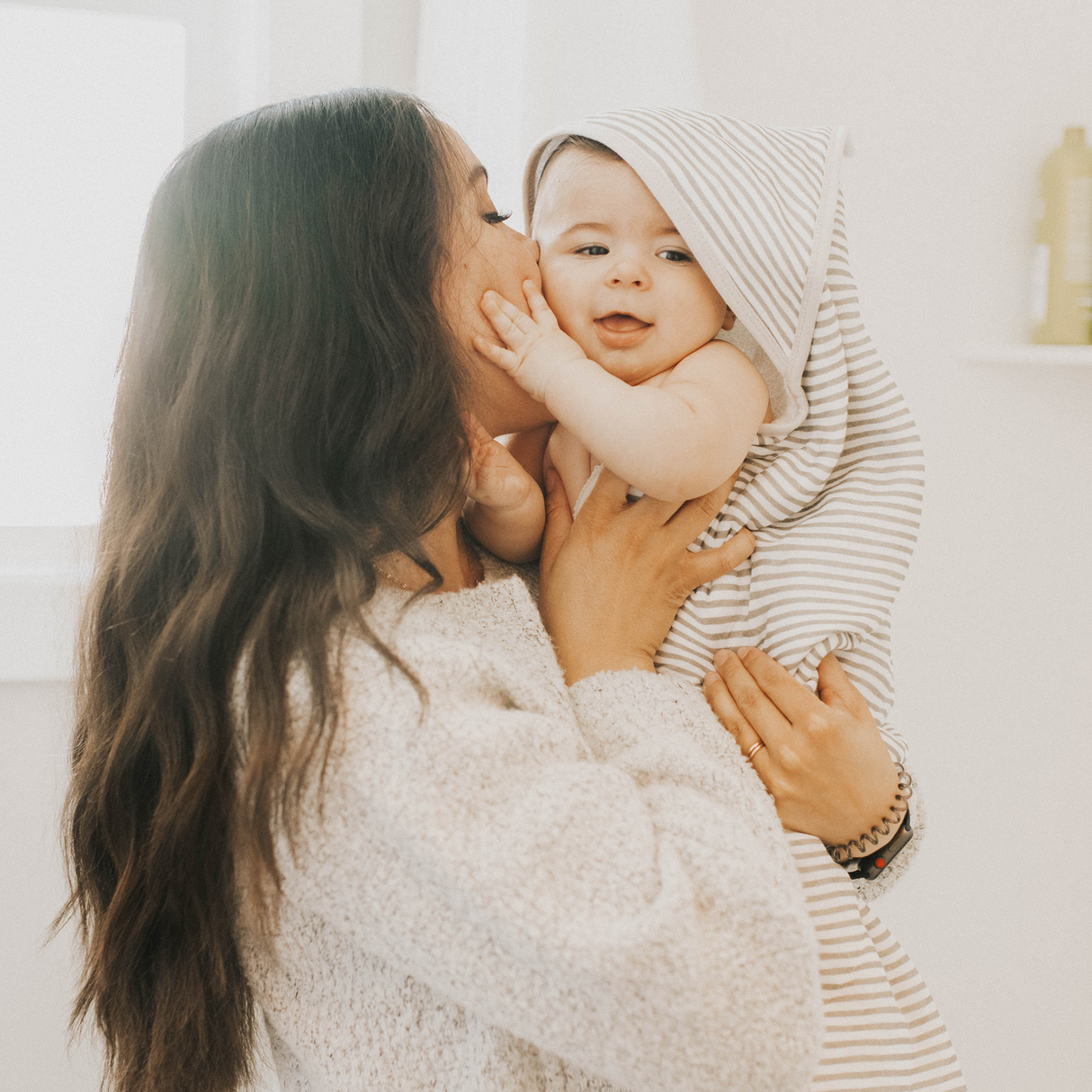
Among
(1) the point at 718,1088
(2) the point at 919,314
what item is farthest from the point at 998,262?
(1) the point at 718,1088

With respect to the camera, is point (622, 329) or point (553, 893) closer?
point (553, 893)

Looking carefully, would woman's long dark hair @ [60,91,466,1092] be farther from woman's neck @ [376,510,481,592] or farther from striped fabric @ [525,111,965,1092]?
striped fabric @ [525,111,965,1092]

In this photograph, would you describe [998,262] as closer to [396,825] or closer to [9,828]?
[396,825]

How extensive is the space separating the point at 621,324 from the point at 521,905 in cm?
54

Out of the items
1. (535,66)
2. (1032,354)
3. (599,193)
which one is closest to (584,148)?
(599,193)

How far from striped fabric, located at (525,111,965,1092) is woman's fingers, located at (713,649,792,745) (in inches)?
1.4

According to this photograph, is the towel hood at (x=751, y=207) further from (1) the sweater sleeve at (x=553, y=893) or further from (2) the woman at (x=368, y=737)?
(1) the sweater sleeve at (x=553, y=893)

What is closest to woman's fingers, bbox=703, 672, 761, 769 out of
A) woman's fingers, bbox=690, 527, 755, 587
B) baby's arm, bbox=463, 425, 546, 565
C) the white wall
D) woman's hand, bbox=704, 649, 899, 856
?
woman's hand, bbox=704, 649, 899, 856

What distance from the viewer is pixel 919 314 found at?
5.13 ft

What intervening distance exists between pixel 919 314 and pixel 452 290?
1.06 m

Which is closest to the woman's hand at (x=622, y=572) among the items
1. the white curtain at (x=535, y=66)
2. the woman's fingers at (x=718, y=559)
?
the woman's fingers at (x=718, y=559)

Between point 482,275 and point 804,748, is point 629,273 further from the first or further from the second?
point 804,748

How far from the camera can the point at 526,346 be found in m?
0.83

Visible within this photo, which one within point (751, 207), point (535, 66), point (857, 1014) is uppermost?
point (535, 66)
